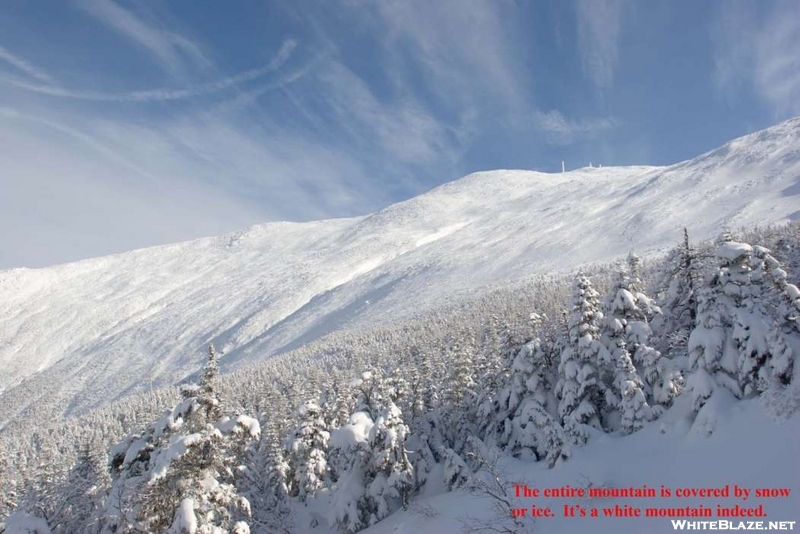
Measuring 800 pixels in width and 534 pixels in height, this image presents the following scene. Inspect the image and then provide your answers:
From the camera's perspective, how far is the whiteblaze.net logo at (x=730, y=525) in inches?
538

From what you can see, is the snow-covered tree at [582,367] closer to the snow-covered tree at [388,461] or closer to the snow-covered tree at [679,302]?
the snow-covered tree at [679,302]

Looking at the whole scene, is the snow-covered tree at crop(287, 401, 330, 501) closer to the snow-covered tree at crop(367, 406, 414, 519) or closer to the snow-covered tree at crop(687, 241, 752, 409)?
the snow-covered tree at crop(367, 406, 414, 519)

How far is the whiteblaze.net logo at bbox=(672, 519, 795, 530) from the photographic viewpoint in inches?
538

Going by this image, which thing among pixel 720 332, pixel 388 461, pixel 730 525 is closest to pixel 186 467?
pixel 388 461

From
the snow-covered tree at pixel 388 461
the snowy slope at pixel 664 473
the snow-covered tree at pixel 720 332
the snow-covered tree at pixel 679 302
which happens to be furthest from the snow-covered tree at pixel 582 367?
the snow-covered tree at pixel 388 461

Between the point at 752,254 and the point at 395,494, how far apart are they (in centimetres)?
2126

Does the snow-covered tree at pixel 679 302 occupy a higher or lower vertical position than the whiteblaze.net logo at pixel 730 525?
higher

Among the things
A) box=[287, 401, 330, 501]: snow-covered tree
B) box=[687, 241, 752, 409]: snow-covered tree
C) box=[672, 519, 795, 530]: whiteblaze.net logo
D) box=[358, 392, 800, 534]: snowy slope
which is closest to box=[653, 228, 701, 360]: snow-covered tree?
box=[687, 241, 752, 409]: snow-covered tree

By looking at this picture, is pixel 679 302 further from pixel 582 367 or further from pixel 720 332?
pixel 720 332

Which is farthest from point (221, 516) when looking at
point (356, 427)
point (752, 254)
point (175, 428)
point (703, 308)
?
point (752, 254)

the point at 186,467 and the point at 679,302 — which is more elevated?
the point at 679,302

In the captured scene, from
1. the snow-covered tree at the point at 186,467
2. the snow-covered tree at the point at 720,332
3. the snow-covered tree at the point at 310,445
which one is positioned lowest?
the snow-covered tree at the point at 310,445

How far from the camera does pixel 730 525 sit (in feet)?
48.6

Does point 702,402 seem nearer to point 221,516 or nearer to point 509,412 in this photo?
point 509,412
